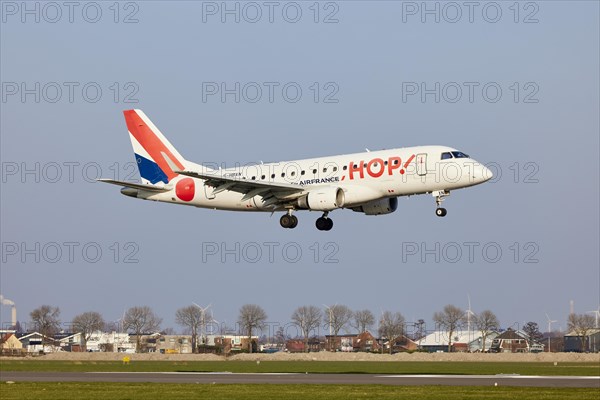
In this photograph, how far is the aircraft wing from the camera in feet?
215

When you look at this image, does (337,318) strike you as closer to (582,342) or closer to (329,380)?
(582,342)

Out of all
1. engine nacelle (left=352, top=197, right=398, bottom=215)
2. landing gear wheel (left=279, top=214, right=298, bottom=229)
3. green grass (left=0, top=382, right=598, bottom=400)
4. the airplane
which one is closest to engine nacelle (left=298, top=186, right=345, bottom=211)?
the airplane

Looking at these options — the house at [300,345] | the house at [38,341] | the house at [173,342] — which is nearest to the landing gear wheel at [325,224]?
the house at [38,341]

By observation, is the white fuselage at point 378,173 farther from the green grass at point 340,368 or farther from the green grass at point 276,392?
the green grass at point 276,392

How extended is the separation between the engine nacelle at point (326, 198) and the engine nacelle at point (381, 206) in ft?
13.1


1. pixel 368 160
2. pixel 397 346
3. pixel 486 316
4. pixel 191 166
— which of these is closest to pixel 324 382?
pixel 368 160

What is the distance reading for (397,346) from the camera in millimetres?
167750

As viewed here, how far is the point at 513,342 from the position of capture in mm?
168500

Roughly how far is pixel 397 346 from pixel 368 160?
10708 cm

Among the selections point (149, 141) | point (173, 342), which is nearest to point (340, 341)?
point (173, 342)

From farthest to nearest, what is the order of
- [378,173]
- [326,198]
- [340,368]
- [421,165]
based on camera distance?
[340,368] < [326,198] < [378,173] < [421,165]

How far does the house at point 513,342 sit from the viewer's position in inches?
6462

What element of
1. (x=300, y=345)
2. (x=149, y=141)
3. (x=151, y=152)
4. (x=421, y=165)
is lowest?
(x=300, y=345)

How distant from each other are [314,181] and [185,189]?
1060 cm
